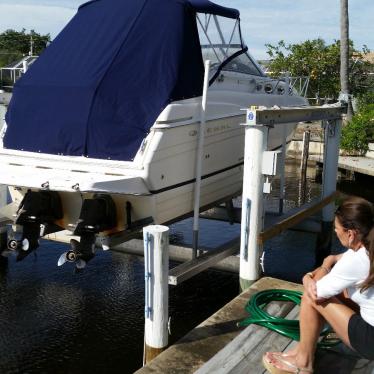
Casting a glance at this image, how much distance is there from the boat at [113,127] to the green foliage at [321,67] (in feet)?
76.4

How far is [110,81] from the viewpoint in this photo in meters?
5.96

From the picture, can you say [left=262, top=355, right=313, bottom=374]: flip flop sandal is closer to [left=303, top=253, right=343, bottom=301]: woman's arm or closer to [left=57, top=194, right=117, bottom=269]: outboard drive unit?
[left=303, top=253, right=343, bottom=301]: woman's arm

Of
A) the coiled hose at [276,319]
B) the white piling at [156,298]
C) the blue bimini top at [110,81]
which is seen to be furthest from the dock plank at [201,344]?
the blue bimini top at [110,81]

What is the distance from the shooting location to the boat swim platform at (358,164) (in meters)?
16.5

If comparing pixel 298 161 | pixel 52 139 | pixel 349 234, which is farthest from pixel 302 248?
pixel 298 161

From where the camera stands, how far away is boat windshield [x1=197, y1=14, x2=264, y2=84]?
691 cm

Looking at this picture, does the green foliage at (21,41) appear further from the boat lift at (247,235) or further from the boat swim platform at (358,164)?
the boat lift at (247,235)

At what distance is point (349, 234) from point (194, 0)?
439 centimetres

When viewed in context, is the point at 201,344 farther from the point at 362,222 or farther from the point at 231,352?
the point at 362,222

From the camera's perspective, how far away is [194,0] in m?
6.70

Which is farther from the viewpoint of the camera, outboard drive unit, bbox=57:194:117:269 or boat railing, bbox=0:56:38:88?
boat railing, bbox=0:56:38:88

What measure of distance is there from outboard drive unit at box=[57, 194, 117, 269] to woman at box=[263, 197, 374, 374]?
8.00 ft

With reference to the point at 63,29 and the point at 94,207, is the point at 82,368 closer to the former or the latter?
the point at 94,207

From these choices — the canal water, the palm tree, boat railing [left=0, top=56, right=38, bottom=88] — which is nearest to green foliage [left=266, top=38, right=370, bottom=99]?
the palm tree
